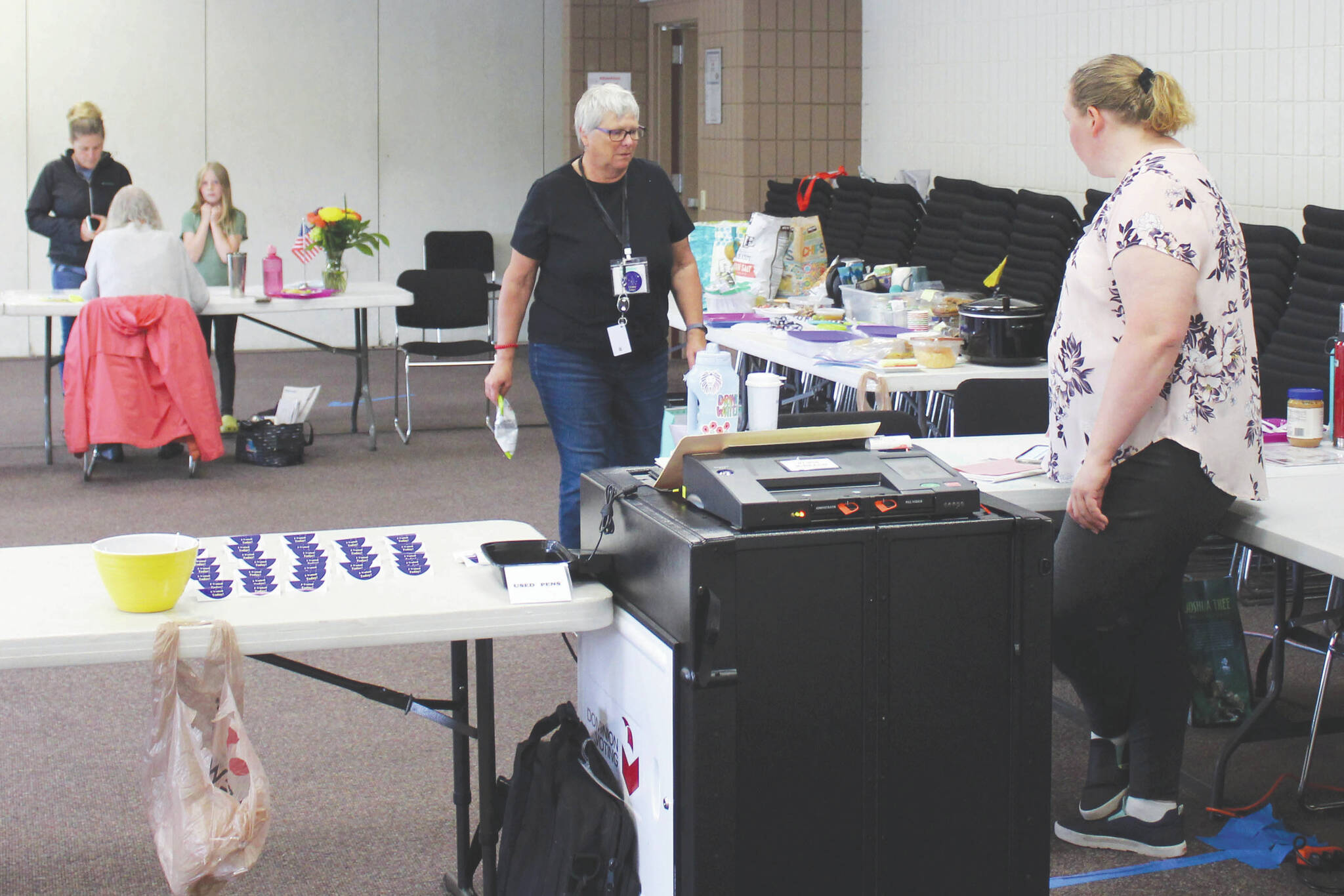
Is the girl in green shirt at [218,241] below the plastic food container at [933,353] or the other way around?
the other way around

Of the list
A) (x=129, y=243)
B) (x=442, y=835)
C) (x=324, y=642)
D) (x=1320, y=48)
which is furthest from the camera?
(x=129, y=243)

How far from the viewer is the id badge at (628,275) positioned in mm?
3424

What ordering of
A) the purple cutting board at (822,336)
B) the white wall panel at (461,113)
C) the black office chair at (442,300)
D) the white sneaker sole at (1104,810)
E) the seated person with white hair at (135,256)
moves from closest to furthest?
the white sneaker sole at (1104,810) → the purple cutting board at (822,336) → the seated person with white hair at (135,256) → the black office chair at (442,300) → the white wall panel at (461,113)

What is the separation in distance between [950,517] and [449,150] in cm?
839

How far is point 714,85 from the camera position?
8.42 m

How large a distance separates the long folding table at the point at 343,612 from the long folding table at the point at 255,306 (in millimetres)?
3994

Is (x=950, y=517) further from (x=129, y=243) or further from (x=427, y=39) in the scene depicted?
(x=427, y=39)

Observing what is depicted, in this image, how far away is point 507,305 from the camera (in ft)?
11.7

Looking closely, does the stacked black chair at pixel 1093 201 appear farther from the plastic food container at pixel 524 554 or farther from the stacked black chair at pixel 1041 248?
the plastic food container at pixel 524 554

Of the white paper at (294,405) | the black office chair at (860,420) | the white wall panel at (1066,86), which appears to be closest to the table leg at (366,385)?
the white paper at (294,405)

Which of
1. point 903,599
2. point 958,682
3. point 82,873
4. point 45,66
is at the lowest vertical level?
point 82,873

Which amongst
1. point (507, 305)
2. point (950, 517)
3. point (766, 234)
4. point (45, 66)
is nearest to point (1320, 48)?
point (766, 234)

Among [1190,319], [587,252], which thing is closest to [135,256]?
[587,252]

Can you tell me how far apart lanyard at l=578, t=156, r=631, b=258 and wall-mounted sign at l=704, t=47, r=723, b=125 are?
16.6 feet
